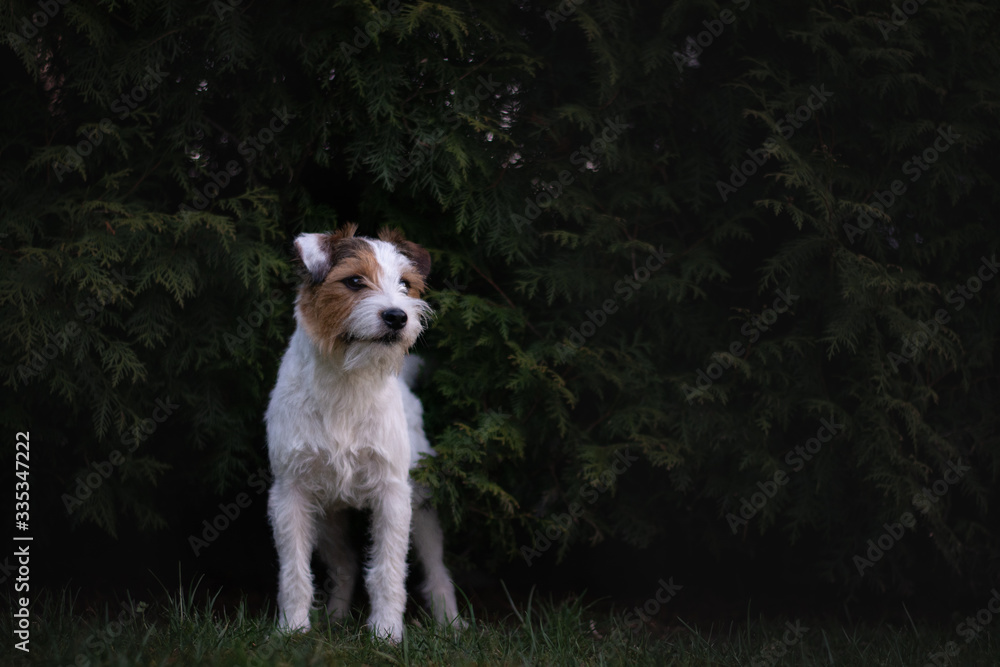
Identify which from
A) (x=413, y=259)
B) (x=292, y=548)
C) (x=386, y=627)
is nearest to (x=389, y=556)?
(x=386, y=627)

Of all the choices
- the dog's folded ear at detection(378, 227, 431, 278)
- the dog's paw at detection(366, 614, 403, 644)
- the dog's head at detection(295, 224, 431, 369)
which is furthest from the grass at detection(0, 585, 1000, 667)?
the dog's folded ear at detection(378, 227, 431, 278)

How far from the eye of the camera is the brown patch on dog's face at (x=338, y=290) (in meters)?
3.78

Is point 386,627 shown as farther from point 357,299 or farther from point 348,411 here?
point 357,299

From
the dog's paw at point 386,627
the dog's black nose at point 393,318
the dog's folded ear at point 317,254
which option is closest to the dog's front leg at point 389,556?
the dog's paw at point 386,627

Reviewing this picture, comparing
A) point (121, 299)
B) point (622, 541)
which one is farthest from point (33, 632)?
point (622, 541)

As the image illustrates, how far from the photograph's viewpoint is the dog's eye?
3844 millimetres

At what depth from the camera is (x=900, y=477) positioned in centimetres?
451

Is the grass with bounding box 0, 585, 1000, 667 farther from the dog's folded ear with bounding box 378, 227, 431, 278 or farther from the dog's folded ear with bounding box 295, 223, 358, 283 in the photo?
the dog's folded ear with bounding box 378, 227, 431, 278

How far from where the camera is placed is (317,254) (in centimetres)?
387

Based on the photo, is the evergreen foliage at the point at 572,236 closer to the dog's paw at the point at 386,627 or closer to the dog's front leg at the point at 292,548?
the dog's front leg at the point at 292,548

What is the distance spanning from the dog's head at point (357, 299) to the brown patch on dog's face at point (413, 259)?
0.02 meters

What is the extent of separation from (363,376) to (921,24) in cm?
387

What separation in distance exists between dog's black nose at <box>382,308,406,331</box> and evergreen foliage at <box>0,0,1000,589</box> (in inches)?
36.2

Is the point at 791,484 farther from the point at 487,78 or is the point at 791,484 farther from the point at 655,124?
the point at 487,78
